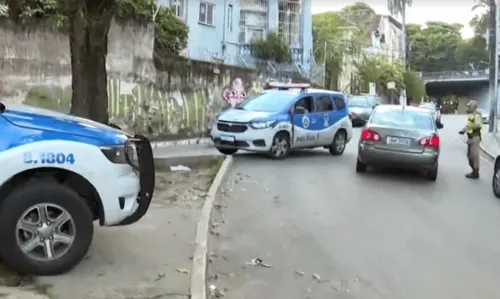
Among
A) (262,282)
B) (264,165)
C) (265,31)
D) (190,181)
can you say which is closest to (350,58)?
(265,31)

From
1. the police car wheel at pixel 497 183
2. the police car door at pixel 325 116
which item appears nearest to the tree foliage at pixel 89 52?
the police car wheel at pixel 497 183

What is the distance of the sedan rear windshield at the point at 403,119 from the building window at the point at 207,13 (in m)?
20.2

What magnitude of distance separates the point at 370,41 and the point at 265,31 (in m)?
36.2

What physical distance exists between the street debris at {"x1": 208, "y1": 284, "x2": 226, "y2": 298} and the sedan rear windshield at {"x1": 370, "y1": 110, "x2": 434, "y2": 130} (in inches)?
351

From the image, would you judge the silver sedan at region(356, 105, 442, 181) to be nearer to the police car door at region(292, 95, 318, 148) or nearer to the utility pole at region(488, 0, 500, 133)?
the police car door at region(292, 95, 318, 148)

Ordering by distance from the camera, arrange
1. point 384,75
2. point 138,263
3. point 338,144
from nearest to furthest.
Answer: point 138,263, point 338,144, point 384,75

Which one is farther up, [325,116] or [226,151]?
[325,116]

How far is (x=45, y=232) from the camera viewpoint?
597 centimetres

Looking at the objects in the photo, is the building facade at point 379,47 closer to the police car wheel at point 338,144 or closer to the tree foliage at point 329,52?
the tree foliage at point 329,52

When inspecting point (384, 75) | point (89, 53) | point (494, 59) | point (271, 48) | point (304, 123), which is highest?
point (271, 48)

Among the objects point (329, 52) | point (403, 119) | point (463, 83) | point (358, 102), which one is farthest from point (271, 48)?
point (463, 83)

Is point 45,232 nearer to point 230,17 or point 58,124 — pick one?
point 58,124

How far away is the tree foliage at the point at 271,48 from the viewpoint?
121ft

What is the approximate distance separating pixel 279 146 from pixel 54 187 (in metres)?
11.6
